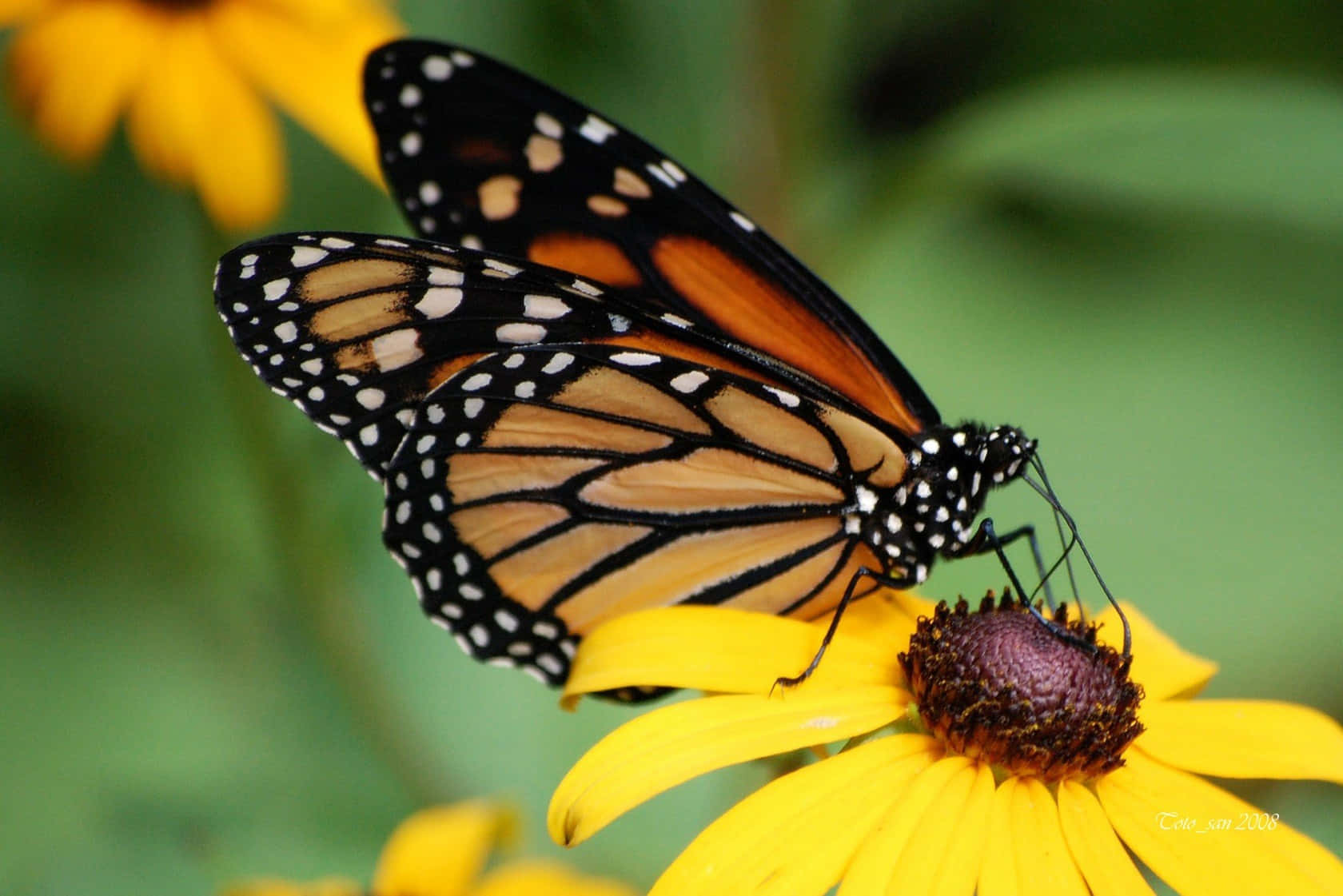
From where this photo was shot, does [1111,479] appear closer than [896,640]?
No

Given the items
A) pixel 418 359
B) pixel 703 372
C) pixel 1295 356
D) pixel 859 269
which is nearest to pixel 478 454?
pixel 418 359

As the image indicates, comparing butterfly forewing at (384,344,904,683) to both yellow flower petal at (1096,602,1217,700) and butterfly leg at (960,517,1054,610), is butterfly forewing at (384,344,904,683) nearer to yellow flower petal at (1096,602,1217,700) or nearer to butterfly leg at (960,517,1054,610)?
butterfly leg at (960,517,1054,610)

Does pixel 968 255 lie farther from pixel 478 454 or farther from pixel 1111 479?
pixel 478 454

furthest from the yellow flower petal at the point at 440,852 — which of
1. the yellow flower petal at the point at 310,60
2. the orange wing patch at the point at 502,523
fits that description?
the yellow flower petal at the point at 310,60

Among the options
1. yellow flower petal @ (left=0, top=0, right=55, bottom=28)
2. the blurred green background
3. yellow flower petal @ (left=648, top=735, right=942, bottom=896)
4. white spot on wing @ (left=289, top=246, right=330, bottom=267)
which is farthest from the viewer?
the blurred green background

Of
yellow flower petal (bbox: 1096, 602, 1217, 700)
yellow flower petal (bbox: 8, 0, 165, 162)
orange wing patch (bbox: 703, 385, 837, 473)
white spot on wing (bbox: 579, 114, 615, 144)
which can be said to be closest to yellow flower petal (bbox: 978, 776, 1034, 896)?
yellow flower petal (bbox: 1096, 602, 1217, 700)

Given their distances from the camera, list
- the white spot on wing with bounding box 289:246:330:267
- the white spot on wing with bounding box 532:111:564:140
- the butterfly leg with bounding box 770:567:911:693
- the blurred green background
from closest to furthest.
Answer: the butterfly leg with bounding box 770:567:911:693
the white spot on wing with bounding box 289:246:330:267
the white spot on wing with bounding box 532:111:564:140
the blurred green background

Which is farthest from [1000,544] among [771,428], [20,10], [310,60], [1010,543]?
[20,10]

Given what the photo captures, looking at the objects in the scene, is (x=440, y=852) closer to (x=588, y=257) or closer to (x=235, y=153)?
(x=588, y=257)
